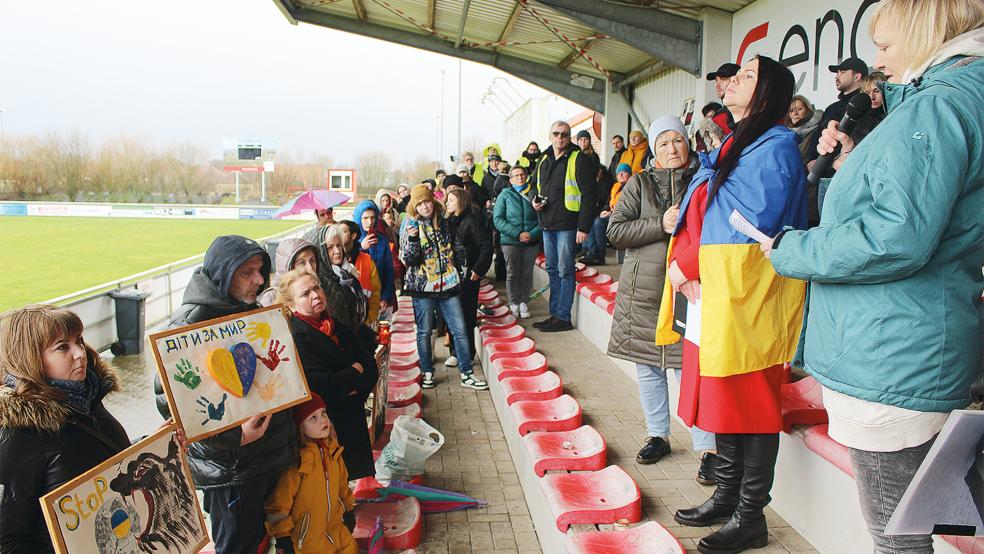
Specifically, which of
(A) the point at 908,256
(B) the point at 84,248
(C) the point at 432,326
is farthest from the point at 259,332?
(B) the point at 84,248

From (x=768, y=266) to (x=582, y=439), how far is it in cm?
187

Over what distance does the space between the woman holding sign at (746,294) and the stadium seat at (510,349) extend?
305cm

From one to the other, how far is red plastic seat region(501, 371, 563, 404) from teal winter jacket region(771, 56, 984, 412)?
3.05m

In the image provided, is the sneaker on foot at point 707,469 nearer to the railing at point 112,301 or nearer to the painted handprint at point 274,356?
the painted handprint at point 274,356

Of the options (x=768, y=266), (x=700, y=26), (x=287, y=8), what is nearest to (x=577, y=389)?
(x=768, y=266)

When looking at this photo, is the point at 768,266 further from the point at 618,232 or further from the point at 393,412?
the point at 393,412

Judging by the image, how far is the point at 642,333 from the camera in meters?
3.43

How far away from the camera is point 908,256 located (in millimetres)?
1381

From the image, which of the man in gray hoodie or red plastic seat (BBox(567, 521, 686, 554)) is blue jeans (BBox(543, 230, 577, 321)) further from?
the man in gray hoodie

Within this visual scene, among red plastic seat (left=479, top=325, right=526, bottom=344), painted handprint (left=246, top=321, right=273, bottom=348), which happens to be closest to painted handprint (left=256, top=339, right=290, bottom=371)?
painted handprint (left=246, top=321, right=273, bottom=348)

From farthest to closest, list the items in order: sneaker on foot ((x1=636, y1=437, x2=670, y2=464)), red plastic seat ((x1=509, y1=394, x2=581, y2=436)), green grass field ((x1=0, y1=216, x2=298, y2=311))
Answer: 1. green grass field ((x1=0, y1=216, x2=298, y2=311))
2. red plastic seat ((x1=509, y1=394, x2=581, y2=436))
3. sneaker on foot ((x1=636, y1=437, x2=670, y2=464))

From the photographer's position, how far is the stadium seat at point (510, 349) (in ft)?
18.1

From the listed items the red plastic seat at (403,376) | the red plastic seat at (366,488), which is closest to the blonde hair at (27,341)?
the red plastic seat at (366,488)

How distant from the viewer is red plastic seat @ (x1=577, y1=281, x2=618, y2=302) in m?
6.38
